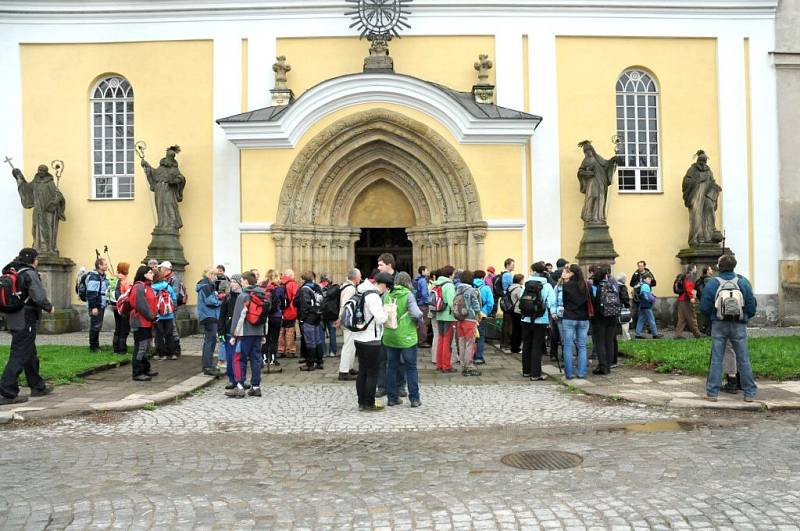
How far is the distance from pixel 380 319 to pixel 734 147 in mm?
14035

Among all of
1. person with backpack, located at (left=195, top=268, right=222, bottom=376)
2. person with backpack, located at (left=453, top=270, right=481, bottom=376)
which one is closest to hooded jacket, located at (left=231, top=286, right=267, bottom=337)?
person with backpack, located at (left=195, top=268, right=222, bottom=376)

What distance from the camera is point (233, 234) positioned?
18.7m

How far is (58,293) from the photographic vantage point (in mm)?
18500

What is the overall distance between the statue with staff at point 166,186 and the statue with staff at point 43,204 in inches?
92.6

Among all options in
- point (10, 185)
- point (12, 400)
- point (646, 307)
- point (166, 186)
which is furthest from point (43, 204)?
point (646, 307)

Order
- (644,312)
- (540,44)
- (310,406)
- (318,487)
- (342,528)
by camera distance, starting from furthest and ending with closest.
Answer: (540,44)
(644,312)
(310,406)
(318,487)
(342,528)

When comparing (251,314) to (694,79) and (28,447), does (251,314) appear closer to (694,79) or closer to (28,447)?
(28,447)

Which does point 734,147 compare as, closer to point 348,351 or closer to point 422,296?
Result: point 422,296

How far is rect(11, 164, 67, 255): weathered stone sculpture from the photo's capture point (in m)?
18.3

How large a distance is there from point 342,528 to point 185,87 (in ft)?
53.3

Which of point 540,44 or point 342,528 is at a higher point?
point 540,44

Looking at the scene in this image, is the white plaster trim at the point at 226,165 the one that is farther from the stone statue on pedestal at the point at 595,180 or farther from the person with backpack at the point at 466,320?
the stone statue on pedestal at the point at 595,180

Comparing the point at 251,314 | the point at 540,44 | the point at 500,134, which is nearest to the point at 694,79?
the point at 540,44

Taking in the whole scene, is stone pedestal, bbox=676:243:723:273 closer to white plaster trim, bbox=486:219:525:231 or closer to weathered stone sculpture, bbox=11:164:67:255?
white plaster trim, bbox=486:219:525:231
